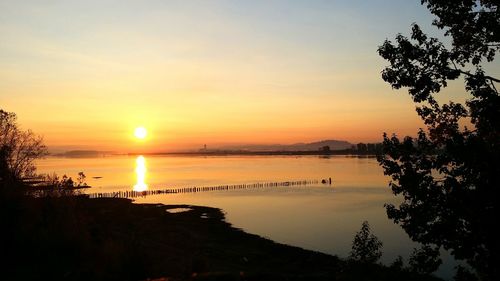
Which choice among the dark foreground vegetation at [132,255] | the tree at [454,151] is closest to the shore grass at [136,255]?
the dark foreground vegetation at [132,255]

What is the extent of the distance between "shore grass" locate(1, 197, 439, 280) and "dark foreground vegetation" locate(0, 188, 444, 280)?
33 millimetres

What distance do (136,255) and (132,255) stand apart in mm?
179

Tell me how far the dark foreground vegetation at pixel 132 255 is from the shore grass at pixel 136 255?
1.3 inches

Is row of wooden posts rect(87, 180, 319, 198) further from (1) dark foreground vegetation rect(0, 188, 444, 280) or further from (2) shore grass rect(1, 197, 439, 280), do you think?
(1) dark foreground vegetation rect(0, 188, 444, 280)

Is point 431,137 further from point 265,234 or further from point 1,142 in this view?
point 1,142

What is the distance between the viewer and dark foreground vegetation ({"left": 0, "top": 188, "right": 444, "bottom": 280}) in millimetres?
20109

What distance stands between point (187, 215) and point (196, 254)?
2740 centimetres

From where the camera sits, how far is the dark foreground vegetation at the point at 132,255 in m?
20.1

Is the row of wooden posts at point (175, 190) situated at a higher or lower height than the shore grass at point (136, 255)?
lower

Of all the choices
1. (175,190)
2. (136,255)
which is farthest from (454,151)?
(175,190)

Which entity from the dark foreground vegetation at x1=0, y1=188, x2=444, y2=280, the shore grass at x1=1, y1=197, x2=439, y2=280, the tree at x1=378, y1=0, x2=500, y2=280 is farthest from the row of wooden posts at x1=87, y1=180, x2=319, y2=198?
the tree at x1=378, y1=0, x2=500, y2=280

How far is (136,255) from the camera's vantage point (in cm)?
2062

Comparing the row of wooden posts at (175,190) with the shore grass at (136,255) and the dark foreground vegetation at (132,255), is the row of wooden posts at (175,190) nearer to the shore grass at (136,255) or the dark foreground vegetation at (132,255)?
the shore grass at (136,255)

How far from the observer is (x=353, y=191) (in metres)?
99.6
